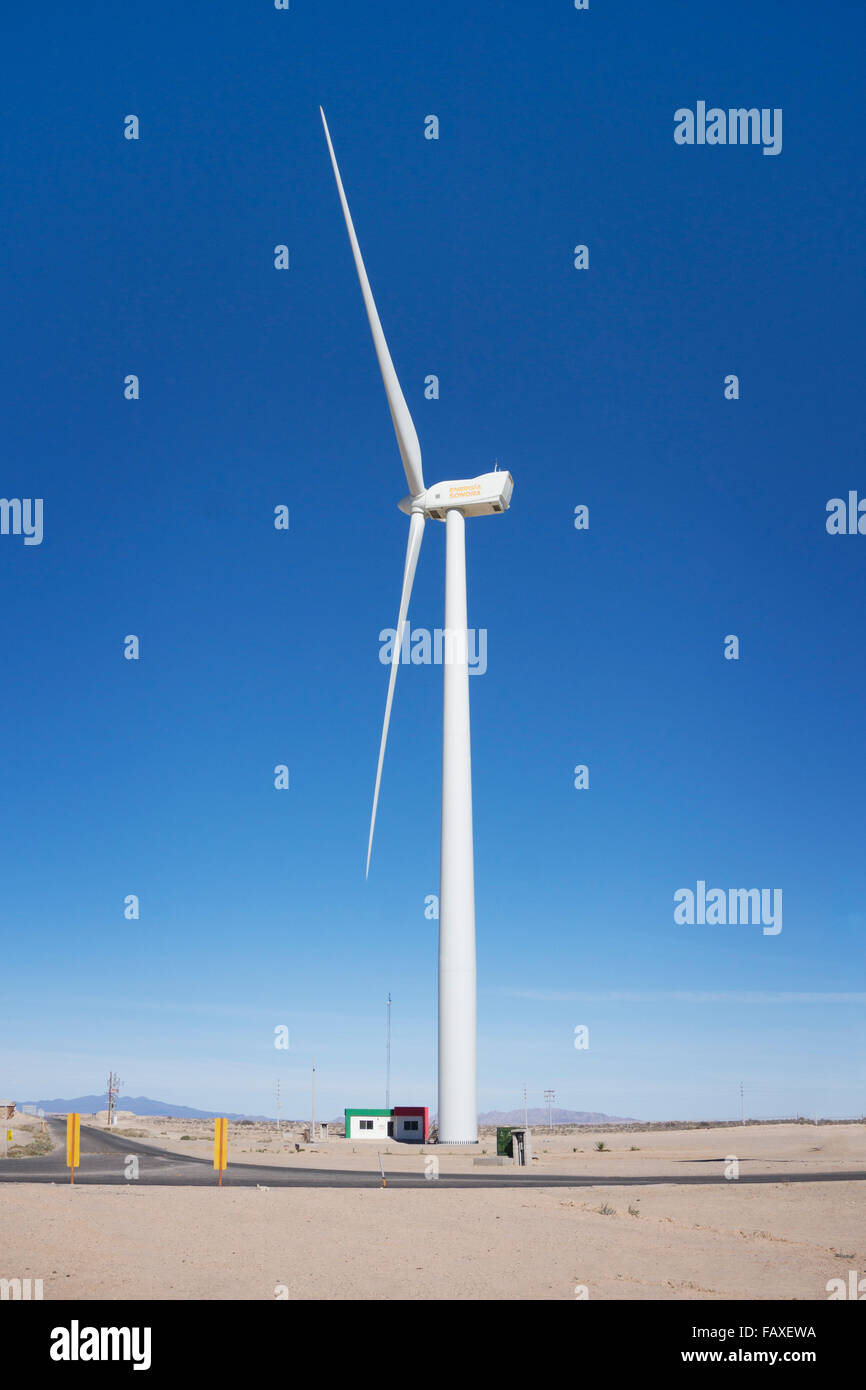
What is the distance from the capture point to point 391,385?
199ft

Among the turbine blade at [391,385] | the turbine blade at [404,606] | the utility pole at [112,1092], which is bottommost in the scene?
the utility pole at [112,1092]

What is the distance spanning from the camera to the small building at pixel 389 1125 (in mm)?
74750

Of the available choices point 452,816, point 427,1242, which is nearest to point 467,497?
point 452,816

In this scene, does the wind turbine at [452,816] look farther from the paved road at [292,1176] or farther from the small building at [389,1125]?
the small building at [389,1125]

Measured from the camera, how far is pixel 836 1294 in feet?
62.3

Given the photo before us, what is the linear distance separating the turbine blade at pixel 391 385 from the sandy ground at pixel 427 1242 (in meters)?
39.5

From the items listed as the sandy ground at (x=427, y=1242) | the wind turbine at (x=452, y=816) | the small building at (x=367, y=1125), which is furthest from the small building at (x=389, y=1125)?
the sandy ground at (x=427, y=1242)

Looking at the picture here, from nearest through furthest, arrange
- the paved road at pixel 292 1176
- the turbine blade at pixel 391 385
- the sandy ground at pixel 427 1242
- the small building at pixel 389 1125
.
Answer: the sandy ground at pixel 427 1242 < the paved road at pixel 292 1176 < the turbine blade at pixel 391 385 < the small building at pixel 389 1125

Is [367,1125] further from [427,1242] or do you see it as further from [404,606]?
[427,1242]

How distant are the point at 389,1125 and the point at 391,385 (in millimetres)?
46436

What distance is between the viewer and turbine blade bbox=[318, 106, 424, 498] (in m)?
54.7

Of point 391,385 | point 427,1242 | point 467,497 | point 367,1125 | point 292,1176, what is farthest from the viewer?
point 367,1125
